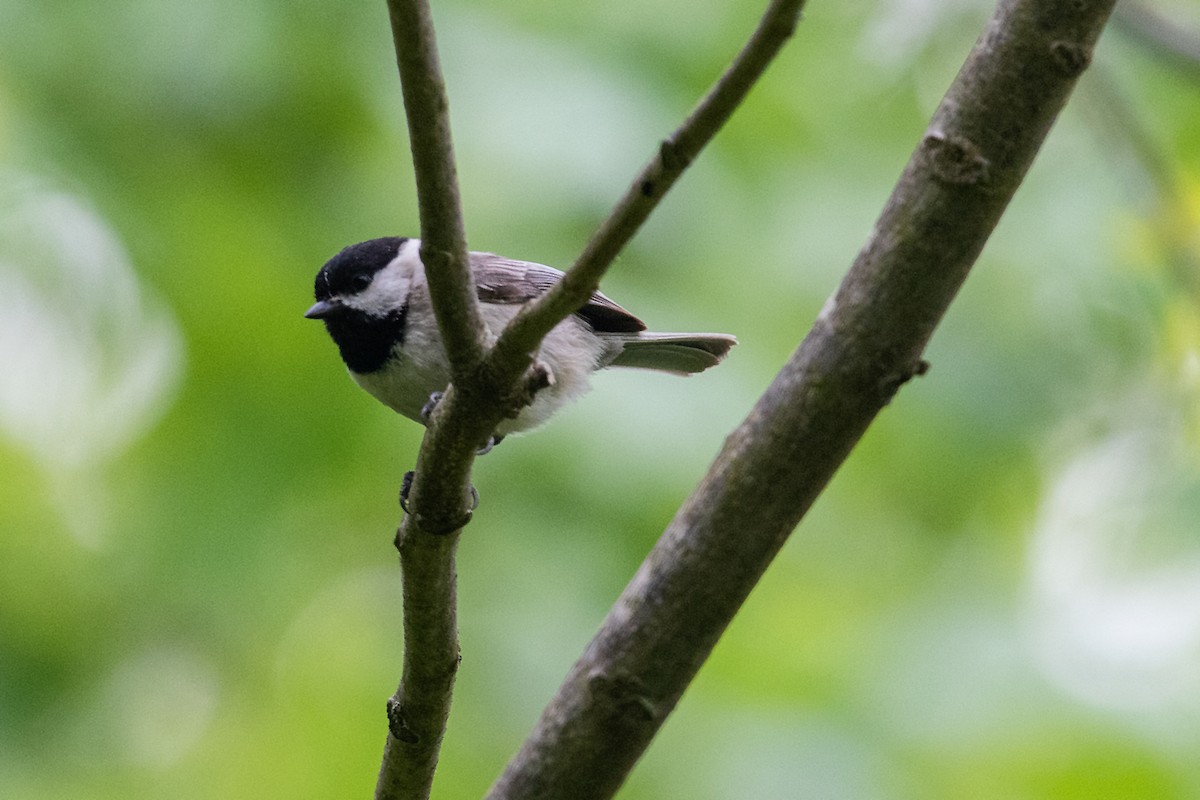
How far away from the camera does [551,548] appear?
3566 millimetres

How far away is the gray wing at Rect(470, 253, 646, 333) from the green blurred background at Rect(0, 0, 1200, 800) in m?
0.38

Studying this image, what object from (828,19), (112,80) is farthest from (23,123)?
(828,19)

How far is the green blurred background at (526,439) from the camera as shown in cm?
329

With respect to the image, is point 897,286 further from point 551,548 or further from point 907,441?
point 907,441

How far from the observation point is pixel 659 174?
133cm

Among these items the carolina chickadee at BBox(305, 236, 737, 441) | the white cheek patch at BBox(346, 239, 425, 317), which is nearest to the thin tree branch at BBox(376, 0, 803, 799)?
the carolina chickadee at BBox(305, 236, 737, 441)

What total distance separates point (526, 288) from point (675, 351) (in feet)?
1.74

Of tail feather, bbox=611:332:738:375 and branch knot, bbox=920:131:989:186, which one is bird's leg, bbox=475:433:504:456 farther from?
branch knot, bbox=920:131:989:186

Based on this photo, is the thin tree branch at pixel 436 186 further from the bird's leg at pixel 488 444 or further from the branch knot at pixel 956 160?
the branch knot at pixel 956 160

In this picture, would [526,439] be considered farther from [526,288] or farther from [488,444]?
[488,444]

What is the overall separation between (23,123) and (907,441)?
9.74ft

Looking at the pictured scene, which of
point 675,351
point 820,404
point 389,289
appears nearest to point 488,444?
point 820,404

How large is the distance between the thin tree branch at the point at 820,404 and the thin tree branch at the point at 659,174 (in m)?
0.44

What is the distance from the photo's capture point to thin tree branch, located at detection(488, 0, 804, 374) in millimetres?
1259
